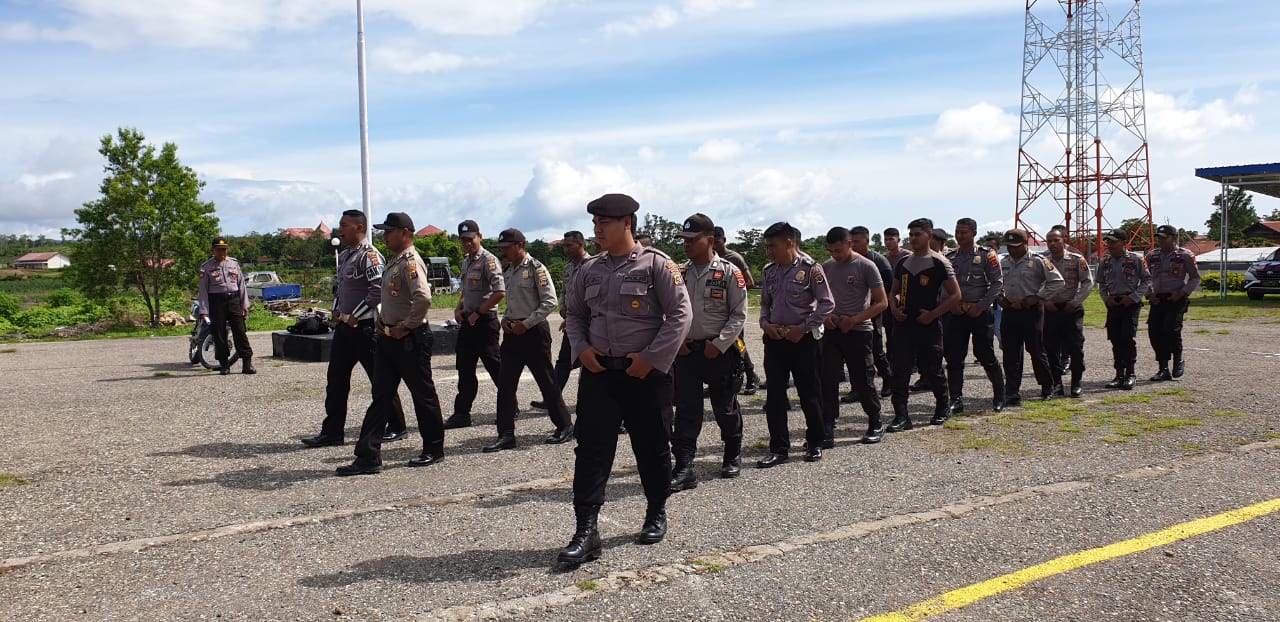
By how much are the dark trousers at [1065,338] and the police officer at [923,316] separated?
2153mm

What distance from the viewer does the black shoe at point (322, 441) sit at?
6996 millimetres

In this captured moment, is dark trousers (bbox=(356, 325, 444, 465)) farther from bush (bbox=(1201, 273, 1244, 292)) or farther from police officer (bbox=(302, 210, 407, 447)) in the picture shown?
bush (bbox=(1201, 273, 1244, 292))

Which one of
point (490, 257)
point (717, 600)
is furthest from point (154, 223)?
point (717, 600)

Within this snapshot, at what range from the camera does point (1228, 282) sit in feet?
97.9

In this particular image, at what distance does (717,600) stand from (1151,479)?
3.37 metres

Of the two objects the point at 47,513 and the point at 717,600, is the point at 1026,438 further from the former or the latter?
the point at 47,513

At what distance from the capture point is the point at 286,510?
5.11 meters

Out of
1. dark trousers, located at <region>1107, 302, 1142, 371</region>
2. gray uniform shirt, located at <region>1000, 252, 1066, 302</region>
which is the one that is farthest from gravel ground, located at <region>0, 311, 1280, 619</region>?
dark trousers, located at <region>1107, 302, 1142, 371</region>

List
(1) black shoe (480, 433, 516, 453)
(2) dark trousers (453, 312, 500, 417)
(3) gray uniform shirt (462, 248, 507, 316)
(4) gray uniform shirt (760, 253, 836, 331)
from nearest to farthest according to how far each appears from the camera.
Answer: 1. (4) gray uniform shirt (760, 253, 836, 331)
2. (1) black shoe (480, 433, 516, 453)
3. (3) gray uniform shirt (462, 248, 507, 316)
4. (2) dark trousers (453, 312, 500, 417)

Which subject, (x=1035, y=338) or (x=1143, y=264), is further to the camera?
(x=1143, y=264)

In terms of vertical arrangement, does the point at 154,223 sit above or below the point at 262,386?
above

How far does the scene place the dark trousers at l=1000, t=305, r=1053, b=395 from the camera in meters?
8.70

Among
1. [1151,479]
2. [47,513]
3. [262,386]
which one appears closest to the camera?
[47,513]

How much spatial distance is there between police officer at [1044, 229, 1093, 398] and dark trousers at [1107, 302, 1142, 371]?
75cm
